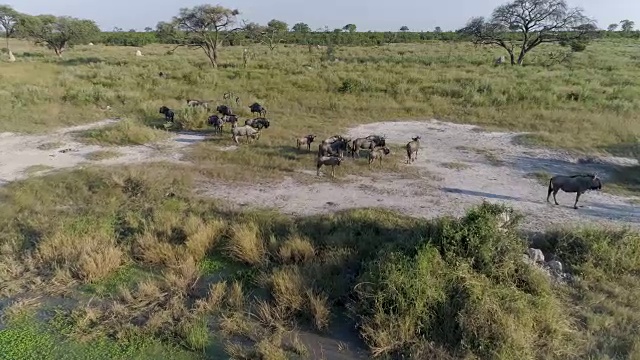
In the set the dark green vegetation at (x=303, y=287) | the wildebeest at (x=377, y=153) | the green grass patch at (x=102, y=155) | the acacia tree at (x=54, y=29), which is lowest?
the dark green vegetation at (x=303, y=287)

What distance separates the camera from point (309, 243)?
8.63m

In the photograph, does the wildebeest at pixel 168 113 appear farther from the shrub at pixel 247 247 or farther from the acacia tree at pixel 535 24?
the acacia tree at pixel 535 24

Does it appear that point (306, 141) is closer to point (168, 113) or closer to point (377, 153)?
point (377, 153)

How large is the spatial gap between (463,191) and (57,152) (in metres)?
12.6

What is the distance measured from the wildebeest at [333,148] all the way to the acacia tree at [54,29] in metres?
43.1

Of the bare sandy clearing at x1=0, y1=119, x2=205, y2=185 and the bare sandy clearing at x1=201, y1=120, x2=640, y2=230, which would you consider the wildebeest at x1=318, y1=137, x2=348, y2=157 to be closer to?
the bare sandy clearing at x1=201, y1=120, x2=640, y2=230

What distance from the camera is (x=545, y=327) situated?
6340 mm

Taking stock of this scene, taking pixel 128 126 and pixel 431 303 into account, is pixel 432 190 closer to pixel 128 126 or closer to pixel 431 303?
pixel 431 303

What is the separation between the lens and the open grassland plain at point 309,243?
6477mm

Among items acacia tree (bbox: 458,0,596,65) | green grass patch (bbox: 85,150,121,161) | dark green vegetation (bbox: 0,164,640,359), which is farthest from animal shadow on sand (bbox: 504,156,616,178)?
acacia tree (bbox: 458,0,596,65)

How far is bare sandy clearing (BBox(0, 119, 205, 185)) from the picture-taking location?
13.3 metres

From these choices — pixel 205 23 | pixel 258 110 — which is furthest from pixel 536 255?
pixel 205 23

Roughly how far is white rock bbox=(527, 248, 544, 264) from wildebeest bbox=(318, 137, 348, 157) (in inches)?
261

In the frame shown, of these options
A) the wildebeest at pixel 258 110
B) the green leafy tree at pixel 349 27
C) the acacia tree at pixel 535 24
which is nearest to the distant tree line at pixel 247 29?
the acacia tree at pixel 535 24
